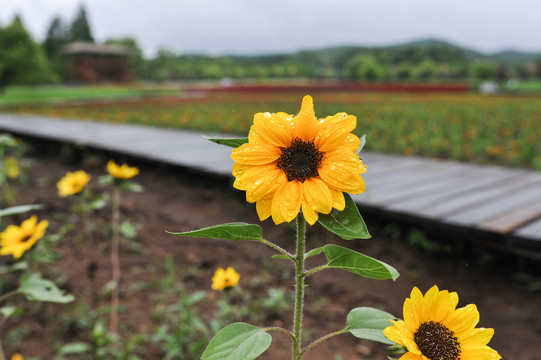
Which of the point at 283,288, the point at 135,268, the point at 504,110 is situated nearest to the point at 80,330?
the point at 135,268

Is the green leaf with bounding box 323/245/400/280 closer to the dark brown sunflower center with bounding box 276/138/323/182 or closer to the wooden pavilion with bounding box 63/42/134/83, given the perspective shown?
the dark brown sunflower center with bounding box 276/138/323/182

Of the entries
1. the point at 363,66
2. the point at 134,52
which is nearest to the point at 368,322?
A: the point at 363,66

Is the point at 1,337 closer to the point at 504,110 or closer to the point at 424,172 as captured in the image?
the point at 424,172

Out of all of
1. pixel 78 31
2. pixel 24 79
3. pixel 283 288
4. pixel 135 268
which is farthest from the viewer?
pixel 78 31

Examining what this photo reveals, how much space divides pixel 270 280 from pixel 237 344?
179 centimetres

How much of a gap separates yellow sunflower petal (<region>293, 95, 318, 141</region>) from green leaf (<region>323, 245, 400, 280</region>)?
15 centimetres

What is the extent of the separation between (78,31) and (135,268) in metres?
51.7

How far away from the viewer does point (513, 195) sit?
8.61 feet

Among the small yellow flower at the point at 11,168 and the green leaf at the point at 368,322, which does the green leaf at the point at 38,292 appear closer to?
the green leaf at the point at 368,322

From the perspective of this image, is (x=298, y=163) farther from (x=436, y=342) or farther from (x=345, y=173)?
(x=436, y=342)

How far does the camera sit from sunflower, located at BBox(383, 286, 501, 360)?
498 mm

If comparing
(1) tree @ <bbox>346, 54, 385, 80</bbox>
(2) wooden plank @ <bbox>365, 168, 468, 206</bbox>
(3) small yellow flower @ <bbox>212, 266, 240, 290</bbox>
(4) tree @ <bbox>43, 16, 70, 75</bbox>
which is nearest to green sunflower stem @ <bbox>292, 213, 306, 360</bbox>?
(3) small yellow flower @ <bbox>212, 266, 240, 290</bbox>

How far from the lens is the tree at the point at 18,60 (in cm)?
2699

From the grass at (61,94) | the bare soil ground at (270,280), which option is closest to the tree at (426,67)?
the bare soil ground at (270,280)
